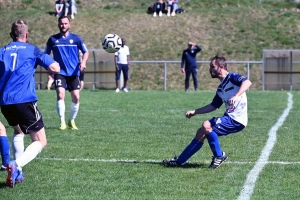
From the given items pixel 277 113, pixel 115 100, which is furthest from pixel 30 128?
pixel 115 100

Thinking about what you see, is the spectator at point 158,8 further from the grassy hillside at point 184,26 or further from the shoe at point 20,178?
the shoe at point 20,178

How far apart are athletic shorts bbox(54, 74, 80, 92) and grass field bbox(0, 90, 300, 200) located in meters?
0.77

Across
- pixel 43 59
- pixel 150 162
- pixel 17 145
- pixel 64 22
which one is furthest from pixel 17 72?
pixel 64 22

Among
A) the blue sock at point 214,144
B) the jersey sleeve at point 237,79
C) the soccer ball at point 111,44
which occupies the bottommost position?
the blue sock at point 214,144

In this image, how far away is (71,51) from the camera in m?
12.1

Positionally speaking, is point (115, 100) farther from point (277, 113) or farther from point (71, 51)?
point (71, 51)

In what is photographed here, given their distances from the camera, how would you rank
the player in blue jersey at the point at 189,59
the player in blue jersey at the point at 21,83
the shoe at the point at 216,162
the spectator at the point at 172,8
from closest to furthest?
1. the player in blue jersey at the point at 21,83
2. the shoe at the point at 216,162
3. the player in blue jersey at the point at 189,59
4. the spectator at the point at 172,8

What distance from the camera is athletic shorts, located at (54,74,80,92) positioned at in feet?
39.3

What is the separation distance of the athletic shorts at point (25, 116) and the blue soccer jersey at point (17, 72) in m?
0.05

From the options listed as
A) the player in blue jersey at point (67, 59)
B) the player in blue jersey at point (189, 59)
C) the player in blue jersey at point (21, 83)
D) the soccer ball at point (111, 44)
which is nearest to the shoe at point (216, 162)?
the player in blue jersey at point (21, 83)

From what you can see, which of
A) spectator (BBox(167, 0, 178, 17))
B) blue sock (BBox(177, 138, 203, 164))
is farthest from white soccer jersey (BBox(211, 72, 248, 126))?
spectator (BBox(167, 0, 178, 17))

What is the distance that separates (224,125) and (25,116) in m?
2.38

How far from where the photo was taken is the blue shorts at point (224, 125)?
26.5ft

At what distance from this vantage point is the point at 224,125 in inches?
318
